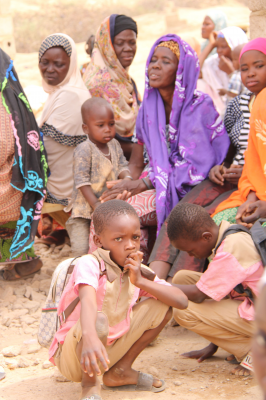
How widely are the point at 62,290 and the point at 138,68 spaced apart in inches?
606

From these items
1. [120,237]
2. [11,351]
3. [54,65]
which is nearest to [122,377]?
[120,237]

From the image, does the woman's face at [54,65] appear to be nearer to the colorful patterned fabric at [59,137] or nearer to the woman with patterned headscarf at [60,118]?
the woman with patterned headscarf at [60,118]

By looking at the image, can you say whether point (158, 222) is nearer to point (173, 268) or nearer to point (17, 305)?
point (173, 268)

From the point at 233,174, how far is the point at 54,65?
222cm

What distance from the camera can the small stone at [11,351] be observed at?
11.0 feet

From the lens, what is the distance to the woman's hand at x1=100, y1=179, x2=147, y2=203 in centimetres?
410

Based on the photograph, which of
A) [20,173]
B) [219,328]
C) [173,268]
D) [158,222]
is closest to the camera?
[219,328]

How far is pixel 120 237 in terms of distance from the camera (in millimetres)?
2615

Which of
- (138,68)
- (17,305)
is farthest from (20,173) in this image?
(138,68)

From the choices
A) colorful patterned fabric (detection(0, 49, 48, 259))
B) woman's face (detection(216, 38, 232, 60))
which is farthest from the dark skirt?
woman's face (detection(216, 38, 232, 60))

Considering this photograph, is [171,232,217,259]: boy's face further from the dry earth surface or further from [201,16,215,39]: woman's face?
[201,16,215,39]: woman's face

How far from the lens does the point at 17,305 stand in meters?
4.18

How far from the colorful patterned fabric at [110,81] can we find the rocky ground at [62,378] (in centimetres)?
210

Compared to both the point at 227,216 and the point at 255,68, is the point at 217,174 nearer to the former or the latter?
the point at 227,216
